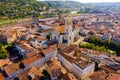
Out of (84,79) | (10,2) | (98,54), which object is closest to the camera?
(84,79)

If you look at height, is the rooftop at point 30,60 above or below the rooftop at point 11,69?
above

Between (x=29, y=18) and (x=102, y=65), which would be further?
(x=29, y=18)

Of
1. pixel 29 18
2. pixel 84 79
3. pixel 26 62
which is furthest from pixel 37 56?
pixel 29 18

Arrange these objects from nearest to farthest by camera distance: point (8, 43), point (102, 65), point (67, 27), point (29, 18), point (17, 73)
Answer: point (17, 73)
point (102, 65)
point (67, 27)
point (8, 43)
point (29, 18)

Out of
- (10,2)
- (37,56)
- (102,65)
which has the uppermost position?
(10,2)

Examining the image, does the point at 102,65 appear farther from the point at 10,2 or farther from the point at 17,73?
the point at 10,2

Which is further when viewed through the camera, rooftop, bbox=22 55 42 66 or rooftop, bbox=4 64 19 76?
rooftop, bbox=22 55 42 66

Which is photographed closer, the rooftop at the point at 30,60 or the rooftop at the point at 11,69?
the rooftop at the point at 11,69

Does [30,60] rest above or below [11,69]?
above

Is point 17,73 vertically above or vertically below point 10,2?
below

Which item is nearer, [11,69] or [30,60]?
[11,69]

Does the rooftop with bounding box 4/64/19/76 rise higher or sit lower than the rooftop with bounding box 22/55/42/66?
lower
